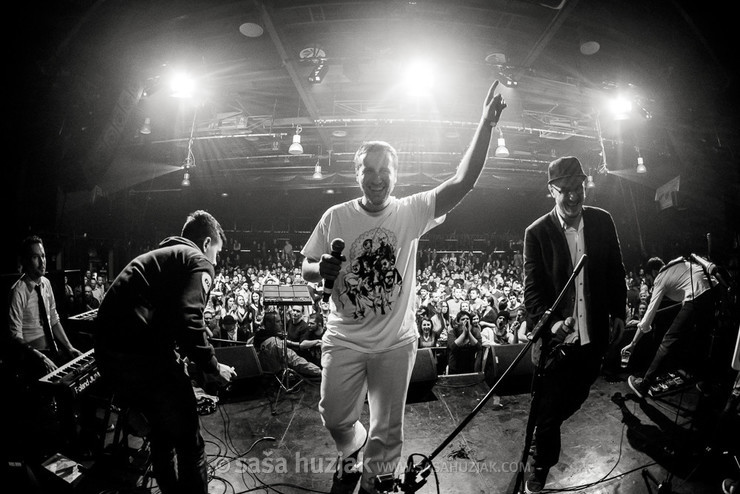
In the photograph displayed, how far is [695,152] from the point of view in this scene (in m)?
5.53

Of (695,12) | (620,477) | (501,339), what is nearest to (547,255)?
(620,477)

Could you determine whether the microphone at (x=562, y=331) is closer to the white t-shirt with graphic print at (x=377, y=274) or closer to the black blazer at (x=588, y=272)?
the black blazer at (x=588, y=272)

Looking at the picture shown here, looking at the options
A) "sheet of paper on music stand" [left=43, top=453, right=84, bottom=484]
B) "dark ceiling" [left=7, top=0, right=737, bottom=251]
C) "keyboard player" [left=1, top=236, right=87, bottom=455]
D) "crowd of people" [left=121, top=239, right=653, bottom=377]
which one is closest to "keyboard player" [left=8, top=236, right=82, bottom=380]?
"keyboard player" [left=1, top=236, right=87, bottom=455]

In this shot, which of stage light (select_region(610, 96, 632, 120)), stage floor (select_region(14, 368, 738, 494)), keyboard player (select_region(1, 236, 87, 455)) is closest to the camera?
stage floor (select_region(14, 368, 738, 494))

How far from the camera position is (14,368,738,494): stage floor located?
240 centimetres

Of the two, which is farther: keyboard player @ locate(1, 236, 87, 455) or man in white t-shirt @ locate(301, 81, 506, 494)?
keyboard player @ locate(1, 236, 87, 455)

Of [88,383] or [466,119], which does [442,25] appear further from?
[88,383]

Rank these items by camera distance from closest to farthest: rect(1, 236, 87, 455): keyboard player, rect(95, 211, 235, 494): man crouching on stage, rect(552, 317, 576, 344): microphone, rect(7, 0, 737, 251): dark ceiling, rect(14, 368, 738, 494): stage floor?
rect(552, 317, 576, 344): microphone → rect(95, 211, 235, 494): man crouching on stage → rect(14, 368, 738, 494): stage floor → rect(1, 236, 87, 455): keyboard player → rect(7, 0, 737, 251): dark ceiling

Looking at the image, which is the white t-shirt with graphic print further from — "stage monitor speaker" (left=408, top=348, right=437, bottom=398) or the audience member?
the audience member

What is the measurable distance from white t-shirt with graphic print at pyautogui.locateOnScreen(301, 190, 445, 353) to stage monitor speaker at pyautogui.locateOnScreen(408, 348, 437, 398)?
2.51 meters

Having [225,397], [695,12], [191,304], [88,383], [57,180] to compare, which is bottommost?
[225,397]

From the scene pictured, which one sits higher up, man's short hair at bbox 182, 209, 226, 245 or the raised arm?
the raised arm

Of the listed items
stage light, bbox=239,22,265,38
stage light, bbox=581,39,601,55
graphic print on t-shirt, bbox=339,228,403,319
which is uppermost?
stage light, bbox=581,39,601,55

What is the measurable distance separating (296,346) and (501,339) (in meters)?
3.37
